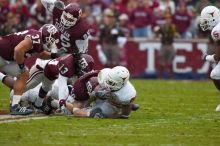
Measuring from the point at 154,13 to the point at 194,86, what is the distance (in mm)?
4233

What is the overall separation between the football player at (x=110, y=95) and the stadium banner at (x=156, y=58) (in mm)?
10078

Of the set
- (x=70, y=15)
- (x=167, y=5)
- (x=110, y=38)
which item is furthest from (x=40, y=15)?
(x=70, y=15)

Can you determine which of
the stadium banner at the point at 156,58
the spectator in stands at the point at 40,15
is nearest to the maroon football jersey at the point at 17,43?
the spectator in stands at the point at 40,15

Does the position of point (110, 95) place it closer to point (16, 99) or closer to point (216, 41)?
point (16, 99)

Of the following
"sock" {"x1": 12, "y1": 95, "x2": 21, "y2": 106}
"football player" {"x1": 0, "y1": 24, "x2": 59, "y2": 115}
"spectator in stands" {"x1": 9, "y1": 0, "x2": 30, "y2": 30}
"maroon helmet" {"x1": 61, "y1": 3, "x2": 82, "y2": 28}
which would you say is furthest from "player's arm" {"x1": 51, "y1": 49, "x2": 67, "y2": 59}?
"spectator in stands" {"x1": 9, "y1": 0, "x2": 30, "y2": 30}

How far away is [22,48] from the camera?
10.8m

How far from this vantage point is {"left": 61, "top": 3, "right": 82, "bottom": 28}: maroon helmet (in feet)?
37.2

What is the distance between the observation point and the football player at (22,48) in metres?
10.9

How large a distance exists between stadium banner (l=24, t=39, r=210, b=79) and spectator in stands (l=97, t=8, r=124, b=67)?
29 centimetres

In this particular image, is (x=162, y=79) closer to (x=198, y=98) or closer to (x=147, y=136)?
(x=198, y=98)

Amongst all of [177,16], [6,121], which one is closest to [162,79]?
[177,16]

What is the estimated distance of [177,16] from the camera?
70.8ft

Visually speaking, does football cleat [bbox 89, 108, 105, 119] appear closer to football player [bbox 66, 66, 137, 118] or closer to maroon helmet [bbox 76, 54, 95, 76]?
football player [bbox 66, 66, 137, 118]

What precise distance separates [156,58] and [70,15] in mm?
9757
